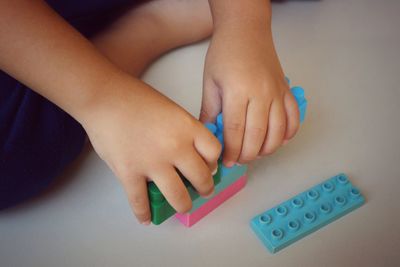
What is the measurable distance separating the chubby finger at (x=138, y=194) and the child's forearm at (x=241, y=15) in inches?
9.9

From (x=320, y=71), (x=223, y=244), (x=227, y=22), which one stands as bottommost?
(x=223, y=244)

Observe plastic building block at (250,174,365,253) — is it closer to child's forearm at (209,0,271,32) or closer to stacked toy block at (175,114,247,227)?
stacked toy block at (175,114,247,227)

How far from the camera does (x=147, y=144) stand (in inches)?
17.8

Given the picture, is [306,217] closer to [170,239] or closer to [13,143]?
[170,239]

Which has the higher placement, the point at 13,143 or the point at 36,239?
the point at 13,143

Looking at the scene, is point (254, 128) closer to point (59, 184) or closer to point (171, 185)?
point (171, 185)

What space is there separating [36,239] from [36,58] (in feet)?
0.76

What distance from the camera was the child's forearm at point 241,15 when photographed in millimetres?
575

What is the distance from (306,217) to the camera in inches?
21.3

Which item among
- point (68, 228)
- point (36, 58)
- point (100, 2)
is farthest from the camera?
point (100, 2)

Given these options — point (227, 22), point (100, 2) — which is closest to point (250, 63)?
point (227, 22)

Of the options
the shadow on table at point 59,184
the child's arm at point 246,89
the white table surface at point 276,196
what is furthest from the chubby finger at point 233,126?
the shadow on table at point 59,184

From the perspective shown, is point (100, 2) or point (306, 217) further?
point (100, 2)

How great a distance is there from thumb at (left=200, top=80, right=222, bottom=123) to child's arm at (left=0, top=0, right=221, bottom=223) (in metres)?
0.08
